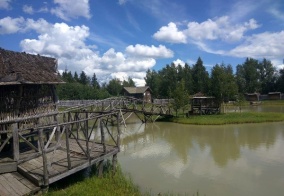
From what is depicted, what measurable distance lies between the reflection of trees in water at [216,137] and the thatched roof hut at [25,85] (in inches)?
372

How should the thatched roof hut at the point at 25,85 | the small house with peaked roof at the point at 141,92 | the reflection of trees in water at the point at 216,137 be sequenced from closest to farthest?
the thatched roof hut at the point at 25,85
the reflection of trees in water at the point at 216,137
the small house with peaked roof at the point at 141,92

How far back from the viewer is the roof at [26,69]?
1427cm

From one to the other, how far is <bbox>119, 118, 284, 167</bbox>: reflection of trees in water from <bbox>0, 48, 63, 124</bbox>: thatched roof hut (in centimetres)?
944

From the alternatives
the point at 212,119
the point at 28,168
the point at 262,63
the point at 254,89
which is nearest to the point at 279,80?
the point at 254,89

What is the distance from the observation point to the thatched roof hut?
47.3 feet

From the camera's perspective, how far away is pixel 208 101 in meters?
41.0

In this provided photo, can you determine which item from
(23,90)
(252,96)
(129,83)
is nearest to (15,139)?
(23,90)

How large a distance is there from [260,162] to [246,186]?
4.44m

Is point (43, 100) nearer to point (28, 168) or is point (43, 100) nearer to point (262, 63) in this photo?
point (28, 168)

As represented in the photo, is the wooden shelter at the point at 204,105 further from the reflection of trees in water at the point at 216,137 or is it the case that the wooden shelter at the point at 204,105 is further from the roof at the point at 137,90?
the roof at the point at 137,90

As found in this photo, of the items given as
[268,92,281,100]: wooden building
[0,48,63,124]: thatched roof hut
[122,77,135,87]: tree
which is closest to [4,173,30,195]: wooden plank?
[0,48,63,124]: thatched roof hut

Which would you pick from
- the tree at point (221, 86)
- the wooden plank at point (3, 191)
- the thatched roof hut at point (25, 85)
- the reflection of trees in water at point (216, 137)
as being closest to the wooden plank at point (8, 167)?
the wooden plank at point (3, 191)

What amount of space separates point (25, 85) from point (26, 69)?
2.99ft

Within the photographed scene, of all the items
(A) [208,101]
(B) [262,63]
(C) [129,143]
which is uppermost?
(B) [262,63]
